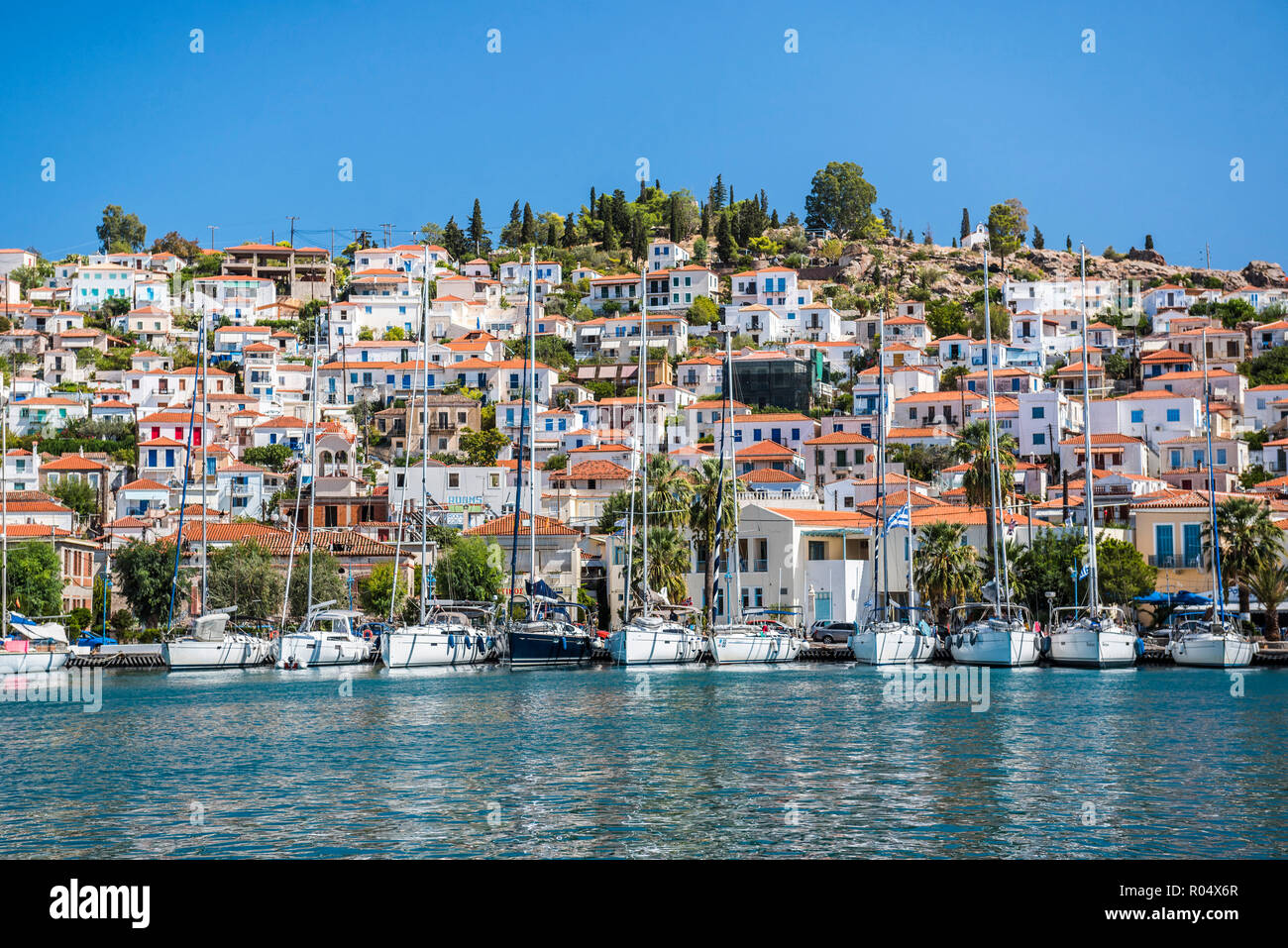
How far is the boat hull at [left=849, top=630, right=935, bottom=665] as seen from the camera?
5800 cm

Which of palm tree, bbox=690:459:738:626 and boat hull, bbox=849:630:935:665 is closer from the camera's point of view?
boat hull, bbox=849:630:935:665

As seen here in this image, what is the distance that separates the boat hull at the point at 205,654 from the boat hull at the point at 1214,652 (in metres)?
39.3

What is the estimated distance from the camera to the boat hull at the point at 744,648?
5853cm

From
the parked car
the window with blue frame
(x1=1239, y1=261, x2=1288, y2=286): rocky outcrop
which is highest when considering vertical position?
A: (x1=1239, y1=261, x2=1288, y2=286): rocky outcrop

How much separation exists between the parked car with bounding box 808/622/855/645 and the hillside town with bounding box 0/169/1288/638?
258cm

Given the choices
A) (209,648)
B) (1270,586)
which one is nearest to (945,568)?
(1270,586)

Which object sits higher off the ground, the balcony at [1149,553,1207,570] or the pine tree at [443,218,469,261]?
the pine tree at [443,218,469,261]

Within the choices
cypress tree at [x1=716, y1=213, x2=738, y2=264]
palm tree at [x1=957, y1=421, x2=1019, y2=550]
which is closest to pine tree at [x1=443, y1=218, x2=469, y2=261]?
cypress tree at [x1=716, y1=213, x2=738, y2=264]

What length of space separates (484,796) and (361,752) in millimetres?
7291

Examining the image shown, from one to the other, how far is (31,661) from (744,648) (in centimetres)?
2903

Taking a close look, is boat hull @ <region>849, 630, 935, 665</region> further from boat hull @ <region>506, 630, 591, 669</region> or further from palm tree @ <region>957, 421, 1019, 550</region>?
boat hull @ <region>506, 630, 591, 669</region>

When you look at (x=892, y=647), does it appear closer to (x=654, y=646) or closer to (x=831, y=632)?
(x=654, y=646)
